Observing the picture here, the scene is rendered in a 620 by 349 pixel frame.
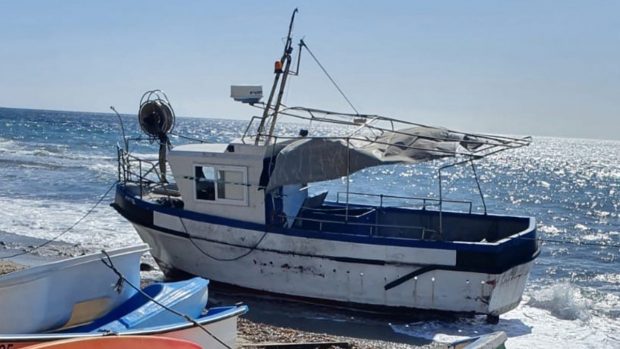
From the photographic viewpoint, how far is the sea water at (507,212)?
506 inches

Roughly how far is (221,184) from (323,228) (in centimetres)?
241

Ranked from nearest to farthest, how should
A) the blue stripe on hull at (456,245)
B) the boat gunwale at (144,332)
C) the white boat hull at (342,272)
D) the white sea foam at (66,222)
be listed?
the boat gunwale at (144,332) < the blue stripe on hull at (456,245) < the white boat hull at (342,272) < the white sea foam at (66,222)

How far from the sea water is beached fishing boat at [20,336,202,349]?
18.2 feet

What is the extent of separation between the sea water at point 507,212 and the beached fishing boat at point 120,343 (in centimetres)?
553

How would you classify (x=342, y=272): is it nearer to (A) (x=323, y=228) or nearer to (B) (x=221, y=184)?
(A) (x=323, y=228)

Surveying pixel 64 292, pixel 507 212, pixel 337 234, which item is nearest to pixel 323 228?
pixel 337 234

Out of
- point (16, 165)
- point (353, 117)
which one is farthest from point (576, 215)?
point (16, 165)

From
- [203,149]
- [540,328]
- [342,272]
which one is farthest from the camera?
[203,149]

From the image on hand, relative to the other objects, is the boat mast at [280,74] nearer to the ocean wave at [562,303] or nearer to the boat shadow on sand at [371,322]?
the boat shadow on sand at [371,322]

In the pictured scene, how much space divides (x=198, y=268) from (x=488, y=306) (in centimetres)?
549

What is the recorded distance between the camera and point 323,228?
1445cm

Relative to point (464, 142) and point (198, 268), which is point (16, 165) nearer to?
point (198, 268)

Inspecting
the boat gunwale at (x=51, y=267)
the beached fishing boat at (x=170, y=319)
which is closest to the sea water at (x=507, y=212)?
the beached fishing boat at (x=170, y=319)

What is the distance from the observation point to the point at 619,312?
14.8 meters
